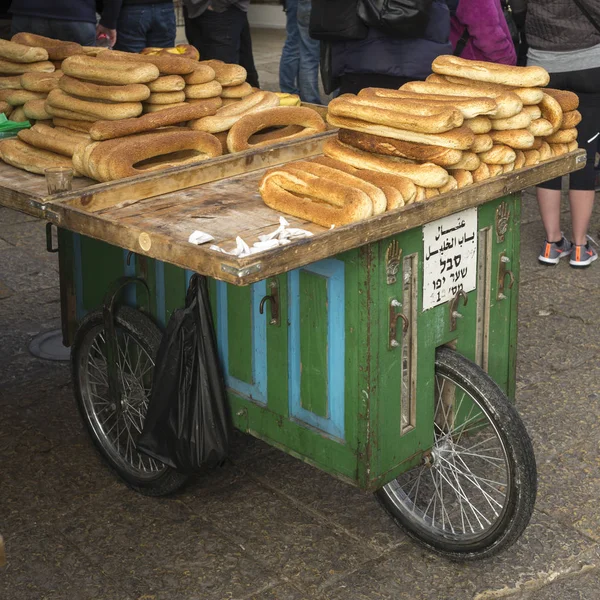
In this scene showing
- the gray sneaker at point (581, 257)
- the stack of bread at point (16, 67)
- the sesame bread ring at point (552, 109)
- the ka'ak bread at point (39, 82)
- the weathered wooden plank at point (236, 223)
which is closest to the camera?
the weathered wooden plank at point (236, 223)

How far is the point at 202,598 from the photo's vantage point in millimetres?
3352

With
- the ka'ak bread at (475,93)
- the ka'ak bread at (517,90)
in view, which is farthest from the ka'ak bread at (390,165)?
the ka'ak bread at (517,90)

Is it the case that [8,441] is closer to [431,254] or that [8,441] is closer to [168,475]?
[168,475]

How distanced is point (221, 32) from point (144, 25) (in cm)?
59

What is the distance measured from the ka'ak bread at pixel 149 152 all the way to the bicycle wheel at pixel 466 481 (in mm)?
1122

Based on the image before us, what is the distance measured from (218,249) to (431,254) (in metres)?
0.80

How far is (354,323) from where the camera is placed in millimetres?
3188

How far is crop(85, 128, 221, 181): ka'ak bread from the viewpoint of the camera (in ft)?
11.4

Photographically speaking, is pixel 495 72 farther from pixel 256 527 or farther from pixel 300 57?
pixel 300 57

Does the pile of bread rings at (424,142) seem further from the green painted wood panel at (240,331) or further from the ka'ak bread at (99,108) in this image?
the ka'ak bread at (99,108)

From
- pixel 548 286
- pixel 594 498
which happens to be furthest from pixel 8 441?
pixel 548 286

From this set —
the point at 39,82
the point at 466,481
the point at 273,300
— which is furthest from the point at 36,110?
the point at 466,481

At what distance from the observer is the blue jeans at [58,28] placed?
6.67 metres

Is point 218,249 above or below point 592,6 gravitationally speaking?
below
